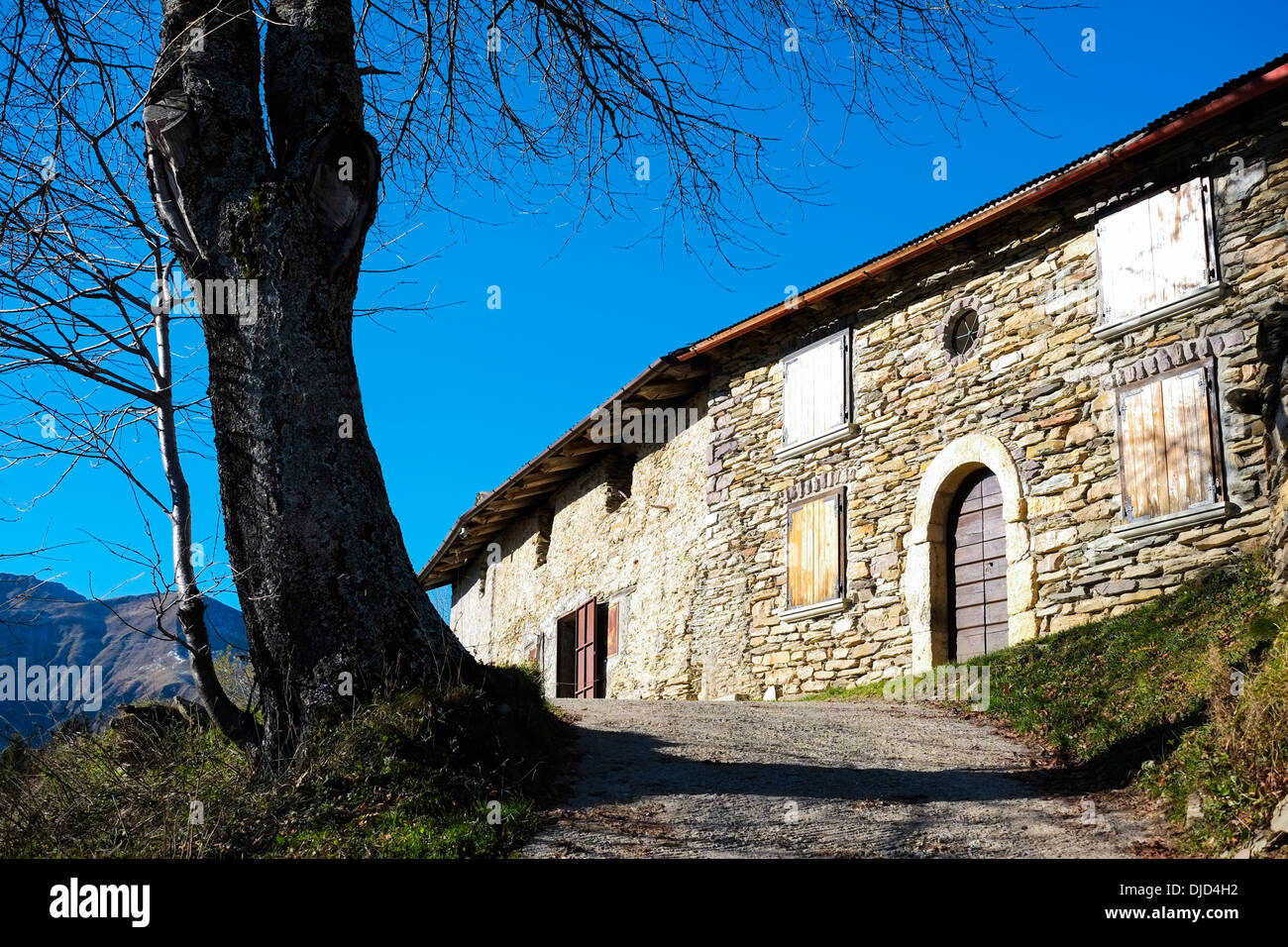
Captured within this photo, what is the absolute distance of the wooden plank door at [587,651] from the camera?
16.5m

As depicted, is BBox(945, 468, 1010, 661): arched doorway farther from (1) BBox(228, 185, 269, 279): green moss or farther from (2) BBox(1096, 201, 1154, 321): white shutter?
(1) BBox(228, 185, 269, 279): green moss

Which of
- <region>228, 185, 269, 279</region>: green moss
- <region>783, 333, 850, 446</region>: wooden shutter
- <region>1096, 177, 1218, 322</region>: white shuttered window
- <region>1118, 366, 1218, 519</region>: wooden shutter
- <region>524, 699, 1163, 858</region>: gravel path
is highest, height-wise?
<region>1096, 177, 1218, 322</region>: white shuttered window

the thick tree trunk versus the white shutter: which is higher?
the white shutter

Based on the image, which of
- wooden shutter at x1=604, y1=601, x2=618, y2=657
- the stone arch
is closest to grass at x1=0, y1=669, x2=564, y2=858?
the stone arch

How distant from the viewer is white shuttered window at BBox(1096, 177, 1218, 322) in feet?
31.9

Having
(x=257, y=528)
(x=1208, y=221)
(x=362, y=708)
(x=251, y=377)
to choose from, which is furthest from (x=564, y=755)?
(x=1208, y=221)

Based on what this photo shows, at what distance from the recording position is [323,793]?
515 cm

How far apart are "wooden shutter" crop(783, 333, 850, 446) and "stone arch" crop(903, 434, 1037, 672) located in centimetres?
148

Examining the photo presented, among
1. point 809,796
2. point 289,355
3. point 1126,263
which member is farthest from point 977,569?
point 289,355

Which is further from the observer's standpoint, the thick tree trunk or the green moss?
the green moss

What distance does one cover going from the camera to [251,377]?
18.6 feet

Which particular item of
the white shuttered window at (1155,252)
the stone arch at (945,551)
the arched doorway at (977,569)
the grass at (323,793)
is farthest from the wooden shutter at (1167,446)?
the grass at (323,793)

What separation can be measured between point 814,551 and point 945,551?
1.59m
